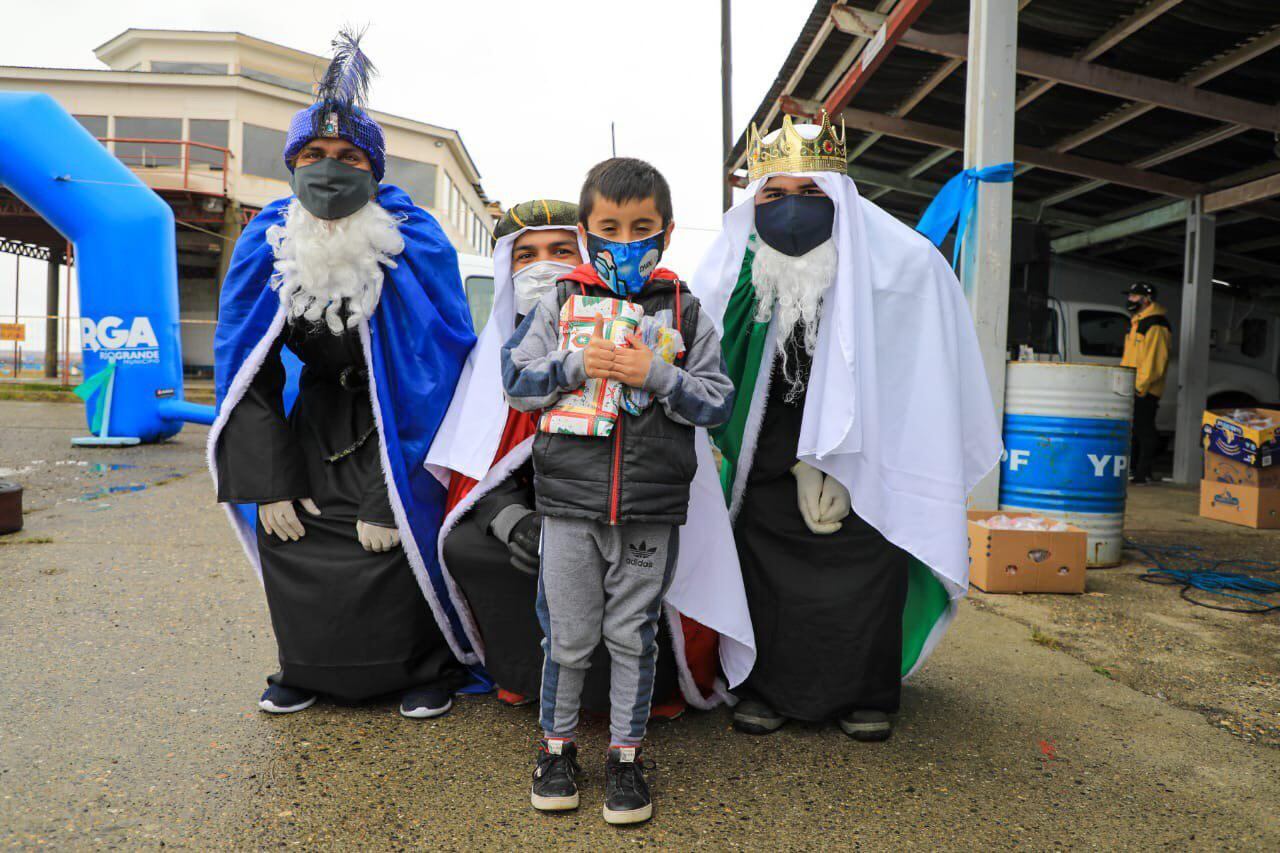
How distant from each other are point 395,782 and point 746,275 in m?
1.82

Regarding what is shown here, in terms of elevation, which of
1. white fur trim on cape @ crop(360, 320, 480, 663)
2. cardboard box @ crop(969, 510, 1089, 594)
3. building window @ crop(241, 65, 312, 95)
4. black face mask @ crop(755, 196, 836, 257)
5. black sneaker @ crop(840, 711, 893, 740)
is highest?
building window @ crop(241, 65, 312, 95)

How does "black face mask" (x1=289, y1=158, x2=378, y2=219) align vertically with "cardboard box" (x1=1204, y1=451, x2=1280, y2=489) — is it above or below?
above

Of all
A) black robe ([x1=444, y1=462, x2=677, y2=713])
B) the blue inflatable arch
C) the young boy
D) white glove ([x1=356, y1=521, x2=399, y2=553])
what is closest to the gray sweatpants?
the young boy

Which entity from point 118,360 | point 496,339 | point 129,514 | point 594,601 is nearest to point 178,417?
point 118,360

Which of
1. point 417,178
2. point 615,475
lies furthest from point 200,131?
point 615,475

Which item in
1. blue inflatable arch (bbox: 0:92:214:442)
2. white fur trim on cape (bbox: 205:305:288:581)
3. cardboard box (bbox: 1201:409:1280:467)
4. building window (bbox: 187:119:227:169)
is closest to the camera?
white fur trim on cape (bbox: 205:305:288:581)

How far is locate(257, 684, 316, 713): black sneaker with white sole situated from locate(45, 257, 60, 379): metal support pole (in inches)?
950

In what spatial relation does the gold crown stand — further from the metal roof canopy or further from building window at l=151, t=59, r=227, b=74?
building window at l=151, t=59, r=227, b=74

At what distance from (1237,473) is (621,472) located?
613 centimetres

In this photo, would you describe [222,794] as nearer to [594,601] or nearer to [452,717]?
[452,717]

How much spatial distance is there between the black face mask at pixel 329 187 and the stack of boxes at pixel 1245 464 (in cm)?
622

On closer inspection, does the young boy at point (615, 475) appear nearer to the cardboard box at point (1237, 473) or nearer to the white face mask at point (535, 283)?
the white face mask at point (535, 283)

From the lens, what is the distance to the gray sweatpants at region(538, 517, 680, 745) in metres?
2.09

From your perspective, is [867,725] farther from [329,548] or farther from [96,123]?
[96,123]
